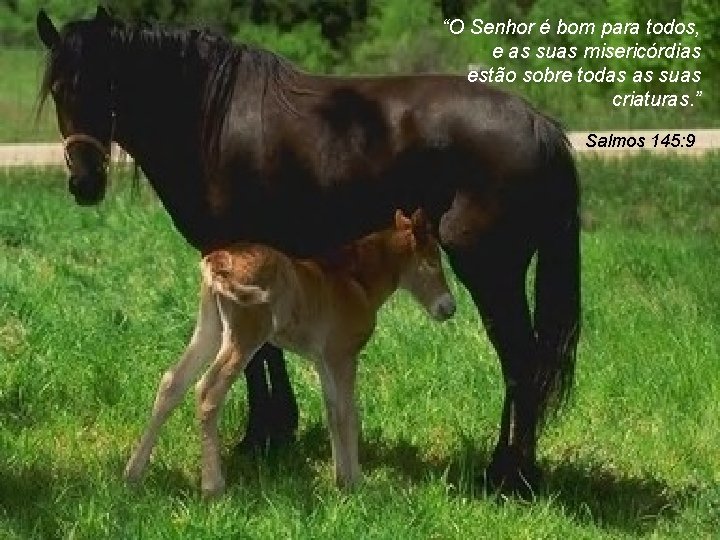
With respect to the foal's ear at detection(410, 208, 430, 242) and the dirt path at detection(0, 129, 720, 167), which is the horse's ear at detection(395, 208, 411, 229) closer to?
the foal's ear at detection(410, 208, 430, 242)

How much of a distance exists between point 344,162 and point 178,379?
1.11 metres

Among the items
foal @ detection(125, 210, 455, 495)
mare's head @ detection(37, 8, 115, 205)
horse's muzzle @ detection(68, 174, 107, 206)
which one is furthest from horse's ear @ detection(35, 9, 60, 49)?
foal @ detection(125, 210, 455, 495)

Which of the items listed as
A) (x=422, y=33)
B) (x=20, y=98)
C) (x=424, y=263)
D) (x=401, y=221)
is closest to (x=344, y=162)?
(x=401, y=221)

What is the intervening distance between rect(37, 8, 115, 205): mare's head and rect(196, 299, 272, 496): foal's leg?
0.81 metres

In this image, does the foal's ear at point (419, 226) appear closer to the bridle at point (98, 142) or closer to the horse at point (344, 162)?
the horse at point (344, 162)

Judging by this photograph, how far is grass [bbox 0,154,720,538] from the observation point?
473 cm

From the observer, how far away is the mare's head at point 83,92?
5.10 meters

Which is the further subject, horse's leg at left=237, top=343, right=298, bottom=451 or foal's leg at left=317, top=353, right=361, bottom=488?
horse's leg at left=237, top=343, right=298, bottom=451

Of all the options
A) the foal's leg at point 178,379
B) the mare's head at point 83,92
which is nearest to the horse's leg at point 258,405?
the foal's leg at point 178,379

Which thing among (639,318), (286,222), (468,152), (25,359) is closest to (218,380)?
(286,222)

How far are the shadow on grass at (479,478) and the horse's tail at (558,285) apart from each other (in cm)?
41

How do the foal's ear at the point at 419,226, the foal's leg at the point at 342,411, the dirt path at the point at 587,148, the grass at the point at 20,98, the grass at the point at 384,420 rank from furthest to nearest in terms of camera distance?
the grass at the point at 20,98 → the dirt path at the point at 587,148 → the foal's ear at the point at 419,226 → the foal's leg at the point at 342,411 → the grass at the point at 384,420

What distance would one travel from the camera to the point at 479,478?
18.0 feet

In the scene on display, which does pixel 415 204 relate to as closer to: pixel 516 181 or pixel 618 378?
pixel 516 181
